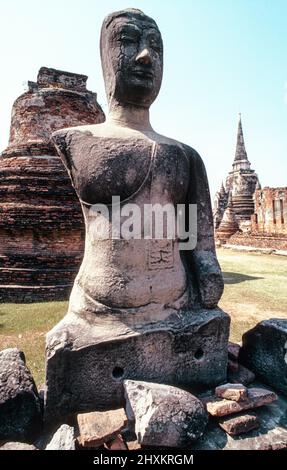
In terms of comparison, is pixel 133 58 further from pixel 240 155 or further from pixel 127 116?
pixel 240 155

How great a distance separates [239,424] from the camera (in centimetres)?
189

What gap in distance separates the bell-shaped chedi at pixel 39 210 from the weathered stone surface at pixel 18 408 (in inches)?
225

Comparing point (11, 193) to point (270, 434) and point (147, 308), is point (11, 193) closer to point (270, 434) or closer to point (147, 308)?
point (147, 308)

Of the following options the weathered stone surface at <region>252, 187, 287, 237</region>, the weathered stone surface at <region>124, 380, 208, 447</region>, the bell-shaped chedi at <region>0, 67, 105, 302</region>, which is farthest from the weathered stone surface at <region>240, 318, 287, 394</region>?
the weathered stone surface at <region>252, 187, 287, 237</region>

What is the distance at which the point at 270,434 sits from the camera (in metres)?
1.92

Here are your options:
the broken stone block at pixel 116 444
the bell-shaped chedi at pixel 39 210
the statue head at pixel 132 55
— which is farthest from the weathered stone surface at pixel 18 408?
the bell-shaped chedi at pixel 39 210

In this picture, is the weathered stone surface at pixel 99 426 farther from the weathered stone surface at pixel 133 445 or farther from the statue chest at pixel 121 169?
the statue chest at pixel 121 169

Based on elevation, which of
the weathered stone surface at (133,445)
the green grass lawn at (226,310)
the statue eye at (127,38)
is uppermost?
the statue eye at (127,38)

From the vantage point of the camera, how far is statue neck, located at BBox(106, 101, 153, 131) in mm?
2447

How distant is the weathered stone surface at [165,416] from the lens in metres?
1.68

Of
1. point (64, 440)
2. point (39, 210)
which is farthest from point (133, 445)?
point (39, 210)

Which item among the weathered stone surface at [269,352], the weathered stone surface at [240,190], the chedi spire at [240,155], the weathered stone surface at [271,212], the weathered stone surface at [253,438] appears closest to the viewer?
the weathered stone surface at [253,438]

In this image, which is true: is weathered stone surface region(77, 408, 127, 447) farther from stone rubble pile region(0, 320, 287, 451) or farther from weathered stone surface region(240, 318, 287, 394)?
weathered stone surface region(240, 318, 287, 394)

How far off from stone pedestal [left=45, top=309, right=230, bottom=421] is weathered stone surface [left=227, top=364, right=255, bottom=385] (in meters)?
0.13
